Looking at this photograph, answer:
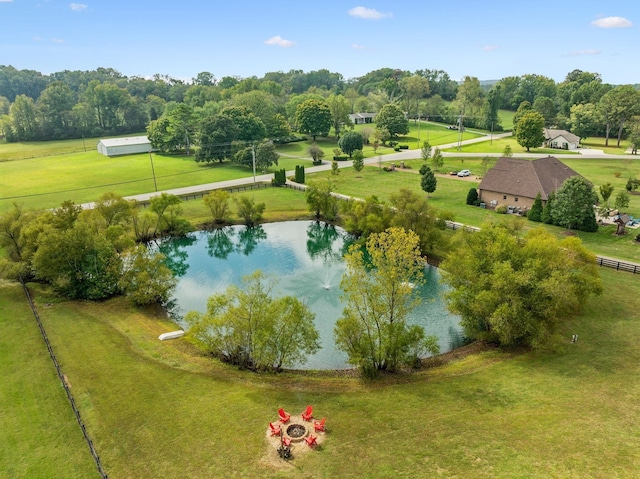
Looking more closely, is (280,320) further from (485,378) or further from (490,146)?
(490,146)

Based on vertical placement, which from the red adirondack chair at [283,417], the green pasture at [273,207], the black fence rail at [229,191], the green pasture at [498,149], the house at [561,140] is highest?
→ the house at [561,140]

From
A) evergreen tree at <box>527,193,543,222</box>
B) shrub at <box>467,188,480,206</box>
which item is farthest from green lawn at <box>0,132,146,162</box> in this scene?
evergreen tree at <box>527,193,543,222</box>

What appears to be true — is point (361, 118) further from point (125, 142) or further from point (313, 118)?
point (125, 142)

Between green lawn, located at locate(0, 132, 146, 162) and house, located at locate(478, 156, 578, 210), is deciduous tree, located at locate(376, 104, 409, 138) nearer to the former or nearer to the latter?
house, located at locate(478, 156, 578, 210)

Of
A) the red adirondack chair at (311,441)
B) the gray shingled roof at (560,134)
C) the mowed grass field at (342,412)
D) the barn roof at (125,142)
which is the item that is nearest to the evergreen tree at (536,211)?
the mowed grass field at (342,412)

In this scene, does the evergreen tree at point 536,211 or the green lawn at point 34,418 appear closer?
the green lawn at point 34,418

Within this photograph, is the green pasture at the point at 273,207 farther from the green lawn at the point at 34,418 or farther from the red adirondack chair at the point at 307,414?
the red adirondack chair at the point at 307,414
